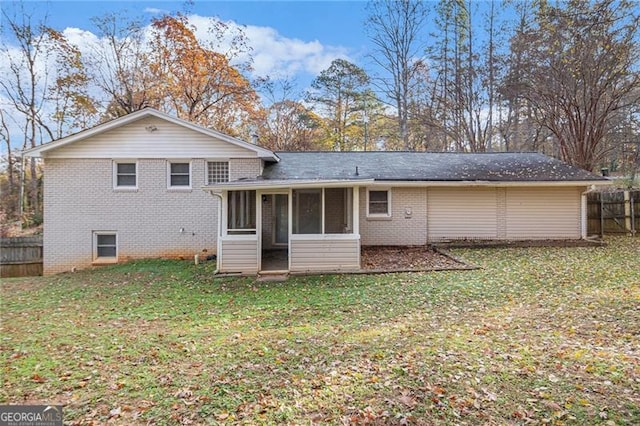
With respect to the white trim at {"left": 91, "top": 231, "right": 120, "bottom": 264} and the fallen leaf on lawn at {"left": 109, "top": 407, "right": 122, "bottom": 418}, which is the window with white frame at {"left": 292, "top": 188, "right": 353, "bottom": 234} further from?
the fallen leaf on lawn at {"left": 109, "top": 407, "right": 122, "bottom": 418}

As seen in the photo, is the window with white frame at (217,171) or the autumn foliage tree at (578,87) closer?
the window with white frame at (217,171)

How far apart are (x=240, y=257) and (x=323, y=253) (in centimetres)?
242

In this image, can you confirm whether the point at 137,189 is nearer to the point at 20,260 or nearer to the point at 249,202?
the point at 249,202

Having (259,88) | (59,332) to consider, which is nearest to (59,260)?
(59,332)

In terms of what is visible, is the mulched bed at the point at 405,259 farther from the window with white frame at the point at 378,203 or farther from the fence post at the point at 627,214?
the fence post at the point at 627,214

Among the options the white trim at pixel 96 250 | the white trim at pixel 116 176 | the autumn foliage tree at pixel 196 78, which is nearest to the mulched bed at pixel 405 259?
the white trim at pixel 116 176

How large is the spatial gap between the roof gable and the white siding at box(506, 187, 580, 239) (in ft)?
32.8

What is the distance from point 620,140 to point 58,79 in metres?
35.3

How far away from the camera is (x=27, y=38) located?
18.7 metres

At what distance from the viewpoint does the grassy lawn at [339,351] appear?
3166mm

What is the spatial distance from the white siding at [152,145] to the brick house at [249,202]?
36 mm

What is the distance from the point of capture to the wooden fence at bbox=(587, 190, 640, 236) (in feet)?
46.1

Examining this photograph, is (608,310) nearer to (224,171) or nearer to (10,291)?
(224,171)

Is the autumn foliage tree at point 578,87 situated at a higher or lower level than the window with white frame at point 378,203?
higher
